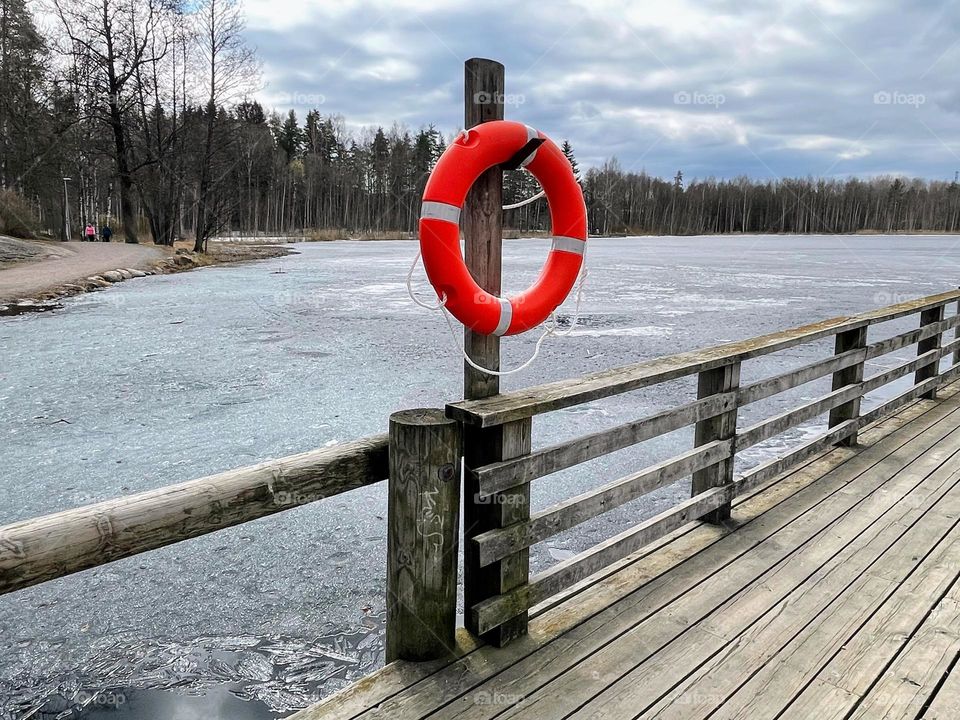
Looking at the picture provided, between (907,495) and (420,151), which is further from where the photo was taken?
(420,151)

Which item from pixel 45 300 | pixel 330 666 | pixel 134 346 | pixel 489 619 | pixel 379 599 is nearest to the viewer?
pixel 489 619

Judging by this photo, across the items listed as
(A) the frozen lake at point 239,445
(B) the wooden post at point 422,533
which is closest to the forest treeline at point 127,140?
(A) the frozen lake at point 239,445

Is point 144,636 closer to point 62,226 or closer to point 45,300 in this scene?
point 45,300

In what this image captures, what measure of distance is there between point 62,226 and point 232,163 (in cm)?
660

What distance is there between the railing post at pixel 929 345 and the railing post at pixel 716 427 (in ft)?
8.31

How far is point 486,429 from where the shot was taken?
171cm

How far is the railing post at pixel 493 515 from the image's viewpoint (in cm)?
172

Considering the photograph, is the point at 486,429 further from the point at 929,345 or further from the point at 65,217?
the point at 65,217

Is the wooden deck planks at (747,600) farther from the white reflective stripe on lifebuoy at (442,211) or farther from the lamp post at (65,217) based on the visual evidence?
the lamp post at (65,217)

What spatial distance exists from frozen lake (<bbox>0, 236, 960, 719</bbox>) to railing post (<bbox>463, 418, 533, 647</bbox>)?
2.16 ft

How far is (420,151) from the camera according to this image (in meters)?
56.3

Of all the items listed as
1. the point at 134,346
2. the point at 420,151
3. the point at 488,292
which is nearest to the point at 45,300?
the point at 134,346

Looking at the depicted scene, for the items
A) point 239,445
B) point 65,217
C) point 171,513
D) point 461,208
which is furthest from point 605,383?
point 65,217

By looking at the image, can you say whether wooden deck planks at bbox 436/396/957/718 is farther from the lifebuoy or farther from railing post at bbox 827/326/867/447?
the lifebuoy
